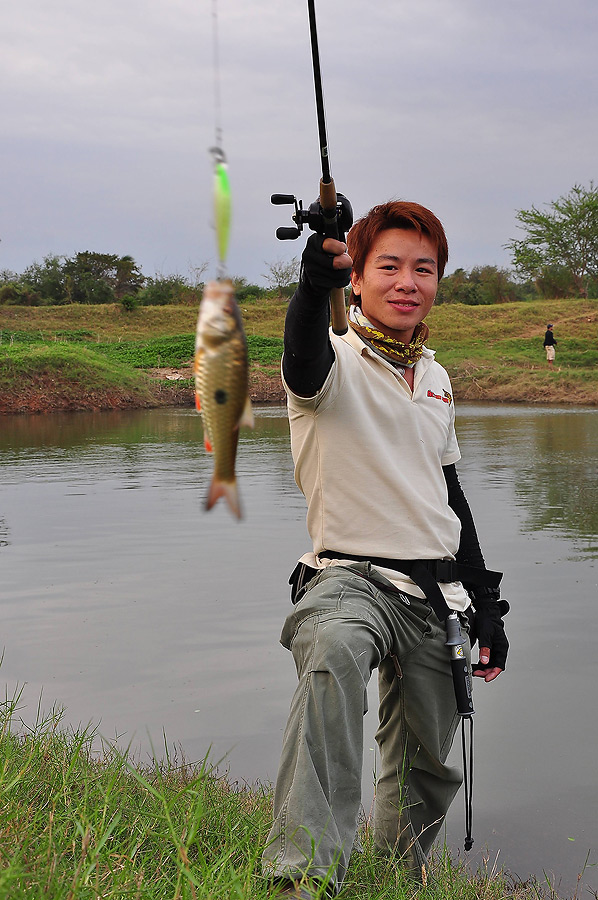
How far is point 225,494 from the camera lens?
3.73 feet

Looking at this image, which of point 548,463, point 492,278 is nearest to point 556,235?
point 492,278

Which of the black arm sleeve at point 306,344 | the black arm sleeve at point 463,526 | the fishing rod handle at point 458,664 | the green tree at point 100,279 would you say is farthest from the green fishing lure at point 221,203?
the black arm sleeve at point 463,526

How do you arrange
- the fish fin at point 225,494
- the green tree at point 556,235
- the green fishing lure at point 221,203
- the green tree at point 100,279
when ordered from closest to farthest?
the green fishing lure at point 221,203
the fish fin at point 225,494
the green tree at point 100,279
the green tree at point 556,235

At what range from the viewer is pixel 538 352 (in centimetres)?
3138

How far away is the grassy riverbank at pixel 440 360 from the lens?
1019cm

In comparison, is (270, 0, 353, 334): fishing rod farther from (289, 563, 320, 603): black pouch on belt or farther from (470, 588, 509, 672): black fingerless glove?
(470, 588, 509, 672): black fingerless glove

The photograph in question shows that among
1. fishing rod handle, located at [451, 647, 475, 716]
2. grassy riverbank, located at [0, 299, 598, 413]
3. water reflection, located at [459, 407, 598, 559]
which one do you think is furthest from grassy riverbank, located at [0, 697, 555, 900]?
water reflection, located at [459, 407, 598, 559]

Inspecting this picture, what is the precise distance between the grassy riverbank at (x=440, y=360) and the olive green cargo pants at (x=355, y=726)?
6.29 ft

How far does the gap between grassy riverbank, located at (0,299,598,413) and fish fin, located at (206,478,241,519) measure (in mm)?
3075

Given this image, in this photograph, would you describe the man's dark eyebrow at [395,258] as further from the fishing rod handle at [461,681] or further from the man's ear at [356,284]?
the fishing rod handle at [461,681]

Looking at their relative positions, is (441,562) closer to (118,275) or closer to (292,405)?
(292,405)

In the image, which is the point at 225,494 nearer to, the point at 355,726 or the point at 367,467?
the point at 355,726

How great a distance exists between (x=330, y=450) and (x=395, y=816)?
1.24 meters

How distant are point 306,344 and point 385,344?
21.9 inches
